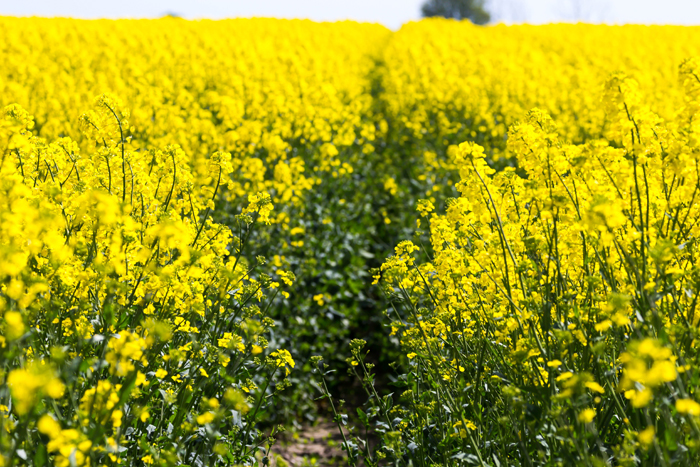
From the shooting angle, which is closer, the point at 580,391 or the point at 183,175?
the point at 580,391

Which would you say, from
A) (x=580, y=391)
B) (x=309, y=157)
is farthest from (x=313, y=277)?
(x=580, y=391)

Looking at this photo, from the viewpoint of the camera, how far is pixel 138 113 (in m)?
5.82

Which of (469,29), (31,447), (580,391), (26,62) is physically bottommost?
(31,447)

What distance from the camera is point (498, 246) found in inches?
118

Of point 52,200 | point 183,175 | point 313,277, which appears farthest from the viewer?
point 313,277

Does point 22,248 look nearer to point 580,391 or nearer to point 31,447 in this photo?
point 31,447

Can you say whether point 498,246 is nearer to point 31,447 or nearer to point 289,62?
point 31,447

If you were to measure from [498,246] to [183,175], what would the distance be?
1.78 metres

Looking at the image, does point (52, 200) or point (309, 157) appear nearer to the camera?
point (52, 200)

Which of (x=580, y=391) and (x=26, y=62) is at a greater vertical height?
(x=26, y=62)

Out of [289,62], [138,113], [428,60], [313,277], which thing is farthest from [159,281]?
[428,60]

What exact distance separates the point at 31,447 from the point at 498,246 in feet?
7.04

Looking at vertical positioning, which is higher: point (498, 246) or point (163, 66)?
point (163, 66)

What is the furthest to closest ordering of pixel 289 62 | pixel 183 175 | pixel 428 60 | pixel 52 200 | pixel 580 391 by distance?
pixel 428 60
pixel 289 62
pixel 183 175
pixel 52 200
pixel 580 391
